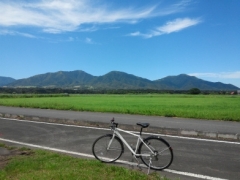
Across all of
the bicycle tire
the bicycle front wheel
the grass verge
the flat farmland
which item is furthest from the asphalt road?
the flat farmland

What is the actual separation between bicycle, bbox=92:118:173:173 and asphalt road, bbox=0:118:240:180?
0.29 meters

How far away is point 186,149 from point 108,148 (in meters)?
2.37

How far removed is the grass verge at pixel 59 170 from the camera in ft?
14.1

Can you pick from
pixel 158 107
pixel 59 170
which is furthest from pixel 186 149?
pixel 158 107

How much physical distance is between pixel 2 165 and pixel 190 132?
665cm

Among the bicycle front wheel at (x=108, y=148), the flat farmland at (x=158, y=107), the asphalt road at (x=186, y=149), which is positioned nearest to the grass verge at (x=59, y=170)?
the bicycle front wheel at (x=108, y=148)

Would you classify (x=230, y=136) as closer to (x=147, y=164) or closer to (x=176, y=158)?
(x=176, y=158)

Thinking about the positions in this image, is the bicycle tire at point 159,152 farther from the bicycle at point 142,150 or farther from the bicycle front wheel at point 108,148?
the bicycle front wheel at point 108,148

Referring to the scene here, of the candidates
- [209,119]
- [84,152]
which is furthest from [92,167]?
[209,119]

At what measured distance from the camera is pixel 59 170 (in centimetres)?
460

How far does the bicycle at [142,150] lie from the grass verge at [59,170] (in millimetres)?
709

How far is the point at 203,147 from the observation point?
7012 mm

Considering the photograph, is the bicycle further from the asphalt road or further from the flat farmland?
the flat farmland

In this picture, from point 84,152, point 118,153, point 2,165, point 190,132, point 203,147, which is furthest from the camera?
point 190,132
